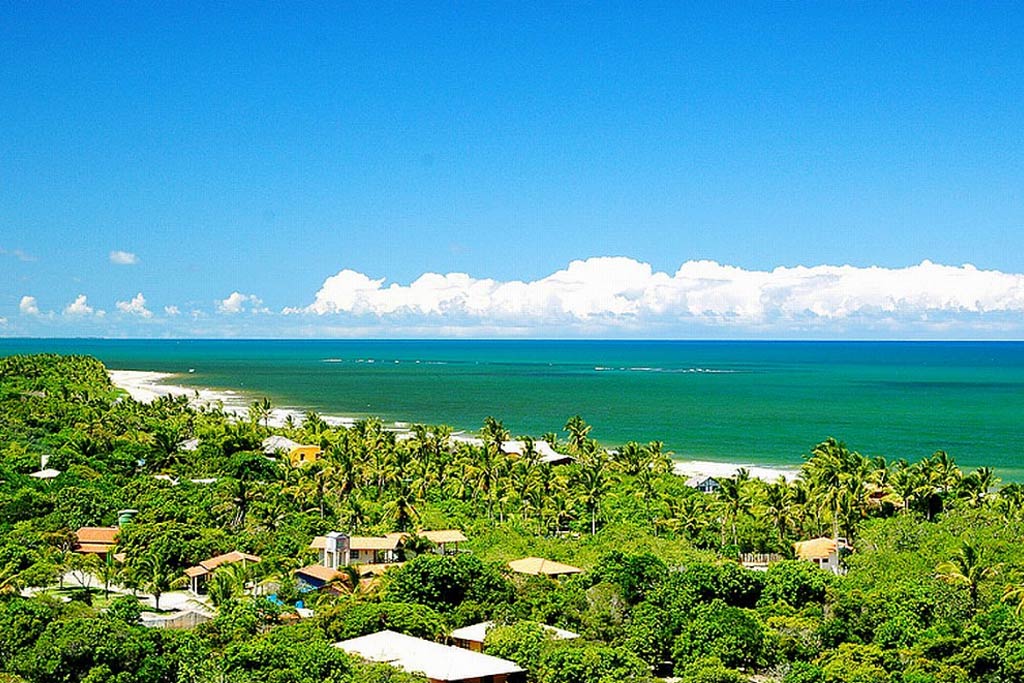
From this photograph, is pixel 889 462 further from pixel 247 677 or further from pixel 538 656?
pixel 247 677

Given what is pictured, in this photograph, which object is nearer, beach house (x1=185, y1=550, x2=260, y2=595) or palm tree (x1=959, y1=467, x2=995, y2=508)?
beach house (x1=185, y1=550, x2=260, y2=595)

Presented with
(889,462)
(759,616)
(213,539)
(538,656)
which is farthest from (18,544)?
(889,462)

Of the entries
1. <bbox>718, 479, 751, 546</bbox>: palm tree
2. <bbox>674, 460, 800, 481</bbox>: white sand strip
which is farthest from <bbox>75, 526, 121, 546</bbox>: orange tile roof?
<bbox>674, 460, 800, 481</bbox>: white sand strip

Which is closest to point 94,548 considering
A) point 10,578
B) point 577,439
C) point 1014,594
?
point 10,578

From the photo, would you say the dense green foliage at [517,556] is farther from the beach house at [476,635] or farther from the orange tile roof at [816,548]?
the orange tile roof at [816,548]

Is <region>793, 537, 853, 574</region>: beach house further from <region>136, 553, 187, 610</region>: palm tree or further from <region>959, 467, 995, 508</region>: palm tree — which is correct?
<region>136, 553, 187, 610</region>: palm tree

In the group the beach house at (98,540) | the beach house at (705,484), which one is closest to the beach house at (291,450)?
the beach house at (98,540)

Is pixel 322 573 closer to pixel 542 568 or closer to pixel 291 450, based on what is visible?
pixel 542 568
